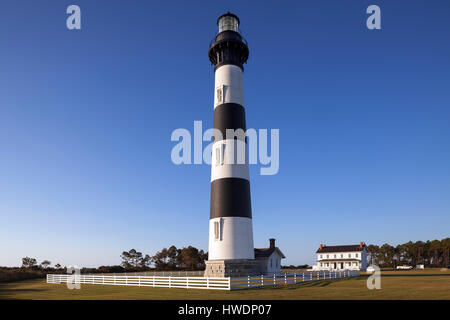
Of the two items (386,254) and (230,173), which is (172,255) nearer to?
(230,173)

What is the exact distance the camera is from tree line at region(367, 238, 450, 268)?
9419cm

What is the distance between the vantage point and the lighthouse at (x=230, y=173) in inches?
1012

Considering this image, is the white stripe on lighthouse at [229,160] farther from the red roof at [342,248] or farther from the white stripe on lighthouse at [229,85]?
the red roof at [342,248]

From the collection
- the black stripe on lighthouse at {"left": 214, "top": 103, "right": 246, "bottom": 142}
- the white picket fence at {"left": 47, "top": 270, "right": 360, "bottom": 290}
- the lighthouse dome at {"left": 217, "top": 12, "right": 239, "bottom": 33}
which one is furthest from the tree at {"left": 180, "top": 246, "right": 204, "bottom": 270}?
the lighthouse dome at {"left": 217, "top": 12, "right": 239, "bottom": 33}

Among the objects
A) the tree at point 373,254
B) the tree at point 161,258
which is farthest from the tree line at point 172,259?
the tree at point 373,254

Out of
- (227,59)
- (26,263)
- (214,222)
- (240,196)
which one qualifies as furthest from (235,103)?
(26,263)

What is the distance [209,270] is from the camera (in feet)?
86.6

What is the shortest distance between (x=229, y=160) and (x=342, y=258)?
44.2 m

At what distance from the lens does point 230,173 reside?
27031 millimetres
